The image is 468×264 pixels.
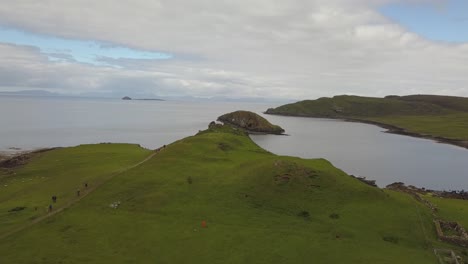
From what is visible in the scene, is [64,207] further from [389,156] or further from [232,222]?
[389,156]

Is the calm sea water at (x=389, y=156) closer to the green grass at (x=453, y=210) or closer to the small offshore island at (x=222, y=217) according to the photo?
the green grass at (x=453, y=210)

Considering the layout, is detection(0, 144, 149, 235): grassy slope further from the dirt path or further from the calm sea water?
the calm sea water

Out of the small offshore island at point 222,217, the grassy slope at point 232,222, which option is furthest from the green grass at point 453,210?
the grassy slope at point 232,222

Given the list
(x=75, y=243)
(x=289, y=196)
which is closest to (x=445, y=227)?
(x=289, y=196)

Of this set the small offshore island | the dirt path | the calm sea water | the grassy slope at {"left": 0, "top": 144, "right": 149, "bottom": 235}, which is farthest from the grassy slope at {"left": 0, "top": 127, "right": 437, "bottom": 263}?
the calm sea water

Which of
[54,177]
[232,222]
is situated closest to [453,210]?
[232,222]
